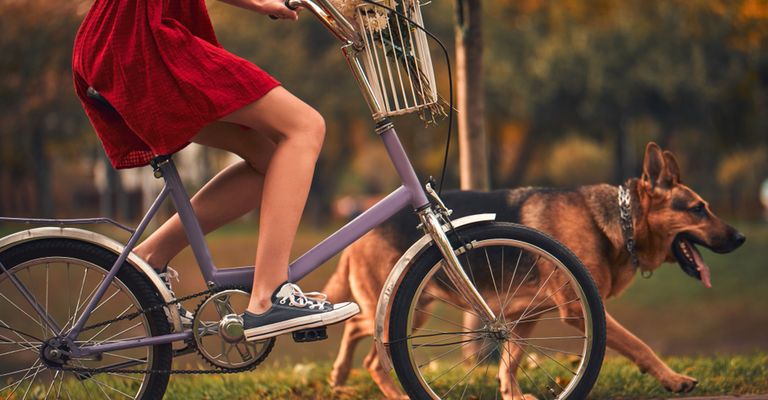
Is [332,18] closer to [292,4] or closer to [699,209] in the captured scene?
[292,4]

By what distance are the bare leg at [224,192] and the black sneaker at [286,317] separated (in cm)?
52

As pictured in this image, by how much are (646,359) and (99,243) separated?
2.81 meters

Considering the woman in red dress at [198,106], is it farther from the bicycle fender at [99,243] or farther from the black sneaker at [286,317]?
the bicycle fender at [99,243]

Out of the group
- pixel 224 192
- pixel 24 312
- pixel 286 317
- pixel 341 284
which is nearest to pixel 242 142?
pixel 224 192

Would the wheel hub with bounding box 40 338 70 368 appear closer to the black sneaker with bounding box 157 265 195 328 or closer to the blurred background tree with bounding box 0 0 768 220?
the black sneaker with bounding box 157 265 195 328

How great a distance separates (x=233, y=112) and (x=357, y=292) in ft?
7.36

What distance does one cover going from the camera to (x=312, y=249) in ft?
12.6

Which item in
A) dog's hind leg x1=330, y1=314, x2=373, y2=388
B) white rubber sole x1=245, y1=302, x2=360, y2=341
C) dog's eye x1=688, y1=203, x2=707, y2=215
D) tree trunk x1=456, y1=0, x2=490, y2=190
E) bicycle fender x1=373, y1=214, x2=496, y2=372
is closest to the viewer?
white rubber sole x1=245, y1=302, x2=360, y2=341

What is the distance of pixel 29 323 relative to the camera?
3.97m

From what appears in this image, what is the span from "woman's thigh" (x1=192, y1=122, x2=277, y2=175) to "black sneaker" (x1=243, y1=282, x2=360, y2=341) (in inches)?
23.0

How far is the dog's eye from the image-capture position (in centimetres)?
555

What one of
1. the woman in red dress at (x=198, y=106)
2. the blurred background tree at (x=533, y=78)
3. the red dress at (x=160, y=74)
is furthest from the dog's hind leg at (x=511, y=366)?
the blurred background tree at (x=533, y=78)

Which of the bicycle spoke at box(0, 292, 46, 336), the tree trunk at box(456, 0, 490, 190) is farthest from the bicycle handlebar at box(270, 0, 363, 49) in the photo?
the tree trunk at box(456, 0, 490, 190)

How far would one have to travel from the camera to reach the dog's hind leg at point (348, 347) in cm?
566
